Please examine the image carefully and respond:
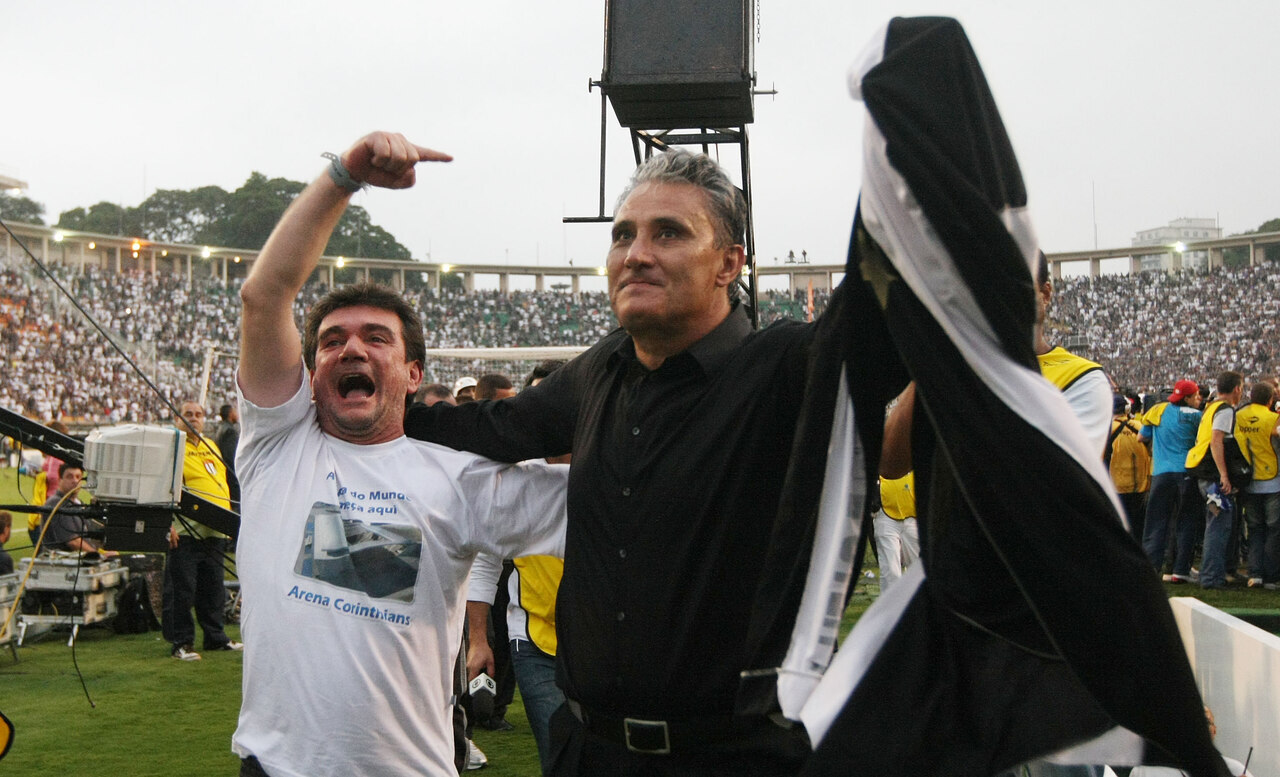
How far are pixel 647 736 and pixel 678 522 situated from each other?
1.25 ft

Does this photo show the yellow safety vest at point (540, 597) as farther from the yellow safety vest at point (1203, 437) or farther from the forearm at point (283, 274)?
the yellow safety vest at point (1203, 437)

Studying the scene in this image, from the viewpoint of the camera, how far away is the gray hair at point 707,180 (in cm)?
230

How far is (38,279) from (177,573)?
143ft

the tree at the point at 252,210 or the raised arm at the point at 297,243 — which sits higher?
the tree at the point at 252,210

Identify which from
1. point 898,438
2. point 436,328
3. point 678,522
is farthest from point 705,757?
point 436,328

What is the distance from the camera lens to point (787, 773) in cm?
197

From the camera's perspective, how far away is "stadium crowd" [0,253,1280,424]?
40406 millimetres

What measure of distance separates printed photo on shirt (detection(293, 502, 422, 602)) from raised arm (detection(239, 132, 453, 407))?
360 mm

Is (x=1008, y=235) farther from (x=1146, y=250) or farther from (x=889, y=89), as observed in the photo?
(x=1146, y=250)

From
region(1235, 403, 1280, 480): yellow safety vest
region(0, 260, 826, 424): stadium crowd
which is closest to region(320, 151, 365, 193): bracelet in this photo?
region(1235, 403, 1280, 480): yellow safety vest

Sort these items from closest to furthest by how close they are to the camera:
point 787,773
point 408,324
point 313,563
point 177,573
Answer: point 787,773
point 313,563
point 408,324
point 177,573

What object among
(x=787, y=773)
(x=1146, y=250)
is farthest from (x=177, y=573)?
(x=1146, y=250)

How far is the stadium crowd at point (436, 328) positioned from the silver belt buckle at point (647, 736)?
37117 mm

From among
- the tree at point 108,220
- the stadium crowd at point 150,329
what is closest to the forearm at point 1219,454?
the stadium crowd at point 150,329
